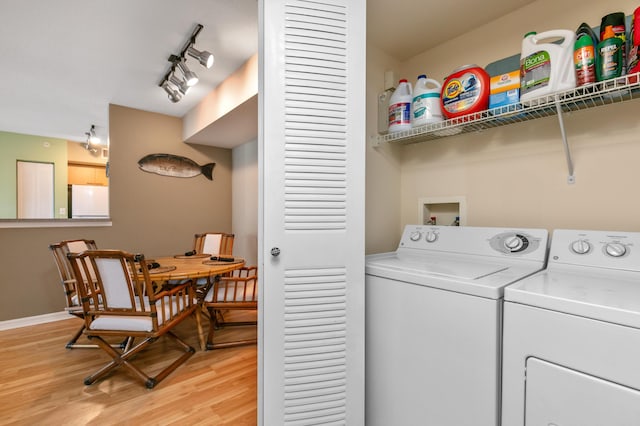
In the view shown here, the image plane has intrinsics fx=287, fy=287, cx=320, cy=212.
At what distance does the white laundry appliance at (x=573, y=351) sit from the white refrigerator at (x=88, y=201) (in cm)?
632

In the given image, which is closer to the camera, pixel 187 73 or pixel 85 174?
pixel 187 73

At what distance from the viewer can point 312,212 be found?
4.05 feet

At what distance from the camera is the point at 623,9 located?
1.18 m

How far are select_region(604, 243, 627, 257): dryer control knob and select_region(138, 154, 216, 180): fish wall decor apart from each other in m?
4.23

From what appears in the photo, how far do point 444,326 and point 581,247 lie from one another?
2.11 ft

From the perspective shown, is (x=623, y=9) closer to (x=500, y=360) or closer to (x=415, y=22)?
(x=415, y=22)

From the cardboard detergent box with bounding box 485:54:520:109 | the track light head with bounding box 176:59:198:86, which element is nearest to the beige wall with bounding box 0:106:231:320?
the track light head with bounding box 176:59:198:86

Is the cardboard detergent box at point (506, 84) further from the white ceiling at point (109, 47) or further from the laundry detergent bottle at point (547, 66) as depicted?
the white ceiling at point (109, 47)

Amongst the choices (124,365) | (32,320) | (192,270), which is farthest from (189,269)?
(32,320)

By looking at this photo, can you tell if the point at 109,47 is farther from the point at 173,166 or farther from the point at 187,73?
the point at 173,166

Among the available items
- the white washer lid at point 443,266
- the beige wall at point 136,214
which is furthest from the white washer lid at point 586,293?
the beige wall at point 136,214

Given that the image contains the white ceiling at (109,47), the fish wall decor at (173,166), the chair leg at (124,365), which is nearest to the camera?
the chair leg at (124,365)

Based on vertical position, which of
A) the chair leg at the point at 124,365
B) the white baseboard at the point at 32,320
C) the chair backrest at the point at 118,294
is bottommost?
the white baseboard at the point at 32,320

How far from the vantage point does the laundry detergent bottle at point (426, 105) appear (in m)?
1.48
